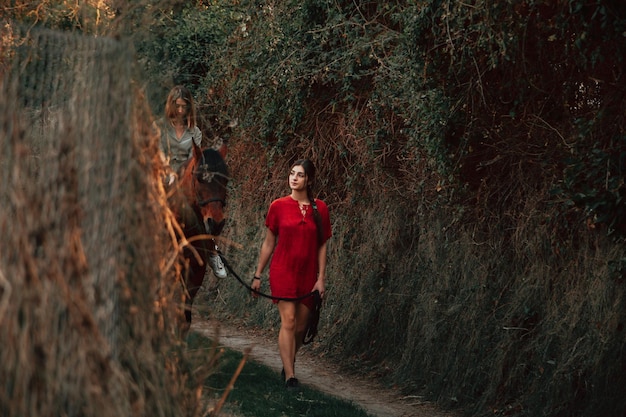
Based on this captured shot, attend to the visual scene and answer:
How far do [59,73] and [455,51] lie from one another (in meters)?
5.09

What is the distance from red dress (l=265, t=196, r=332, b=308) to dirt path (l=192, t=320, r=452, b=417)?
2.91 feet

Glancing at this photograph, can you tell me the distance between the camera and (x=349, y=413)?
8875 millimetres

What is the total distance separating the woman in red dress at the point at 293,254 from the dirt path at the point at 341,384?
2.61ft

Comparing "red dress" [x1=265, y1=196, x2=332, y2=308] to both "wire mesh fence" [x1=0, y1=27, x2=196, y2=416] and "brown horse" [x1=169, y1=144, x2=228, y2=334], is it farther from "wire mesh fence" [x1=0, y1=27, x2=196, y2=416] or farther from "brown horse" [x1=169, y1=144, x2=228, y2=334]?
"wire mesh fence" [x1=0, y1=27, x2=196, y2=416]

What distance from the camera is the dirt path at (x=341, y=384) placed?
9.89 meters

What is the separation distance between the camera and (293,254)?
9766 millimetres

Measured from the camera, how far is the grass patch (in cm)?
838

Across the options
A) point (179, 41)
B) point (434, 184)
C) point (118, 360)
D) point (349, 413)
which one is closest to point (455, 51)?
point (434, 184)

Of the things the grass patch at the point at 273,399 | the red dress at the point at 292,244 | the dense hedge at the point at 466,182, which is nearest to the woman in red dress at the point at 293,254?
the red dress at the point at 292,244

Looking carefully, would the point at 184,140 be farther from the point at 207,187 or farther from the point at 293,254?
the point at 293,254

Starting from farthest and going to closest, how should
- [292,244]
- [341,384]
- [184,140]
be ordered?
[341,384] < [292,244] < [184,140]

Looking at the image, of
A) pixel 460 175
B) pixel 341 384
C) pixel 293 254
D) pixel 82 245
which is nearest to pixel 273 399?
pixel 293 254

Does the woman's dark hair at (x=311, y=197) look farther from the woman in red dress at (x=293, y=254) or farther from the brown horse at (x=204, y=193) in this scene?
the brown horse at (x=204, y=193)

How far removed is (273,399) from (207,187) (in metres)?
2.05
